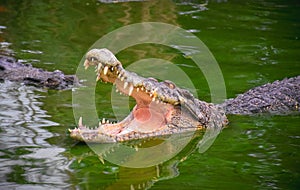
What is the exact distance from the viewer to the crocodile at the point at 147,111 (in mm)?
5844

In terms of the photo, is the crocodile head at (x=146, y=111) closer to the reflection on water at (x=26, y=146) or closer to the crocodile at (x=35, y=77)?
A: the reflection on water at (x=26, y=146)

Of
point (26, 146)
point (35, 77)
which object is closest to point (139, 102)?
point (26, 146)

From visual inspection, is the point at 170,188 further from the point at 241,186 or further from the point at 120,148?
the point at 120,148

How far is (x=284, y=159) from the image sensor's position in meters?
5.73

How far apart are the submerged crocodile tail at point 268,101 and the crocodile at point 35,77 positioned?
202 centimetres

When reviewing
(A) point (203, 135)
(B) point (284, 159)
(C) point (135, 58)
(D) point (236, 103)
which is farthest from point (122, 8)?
(B) point (284, 159)

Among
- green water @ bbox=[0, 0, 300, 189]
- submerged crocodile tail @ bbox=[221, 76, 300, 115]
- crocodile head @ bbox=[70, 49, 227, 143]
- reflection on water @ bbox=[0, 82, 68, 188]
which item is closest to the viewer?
reflection on water @ bbox=[0, 82, 68, 188]

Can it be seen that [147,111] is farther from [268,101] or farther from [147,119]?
[268,101]

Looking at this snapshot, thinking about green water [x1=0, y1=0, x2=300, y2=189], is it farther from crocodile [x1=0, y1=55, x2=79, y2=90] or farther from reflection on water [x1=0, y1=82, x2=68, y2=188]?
crocodile [x1=0, y1=55, x2=79, y2=90]

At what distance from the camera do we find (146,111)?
20.7 ft

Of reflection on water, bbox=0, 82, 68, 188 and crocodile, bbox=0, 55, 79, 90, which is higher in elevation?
crocodile, bbox=0, 55, 79, 90

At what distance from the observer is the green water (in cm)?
513

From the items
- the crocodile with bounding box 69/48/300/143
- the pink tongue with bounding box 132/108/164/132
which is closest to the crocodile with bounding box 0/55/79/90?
the crocodile with bounding box 69/48/300/143

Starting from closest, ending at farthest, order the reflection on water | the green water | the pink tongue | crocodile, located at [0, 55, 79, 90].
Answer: the reflection on water, the green water, the pink tongue, crocodile, located at [0, 55, 79, 90]
